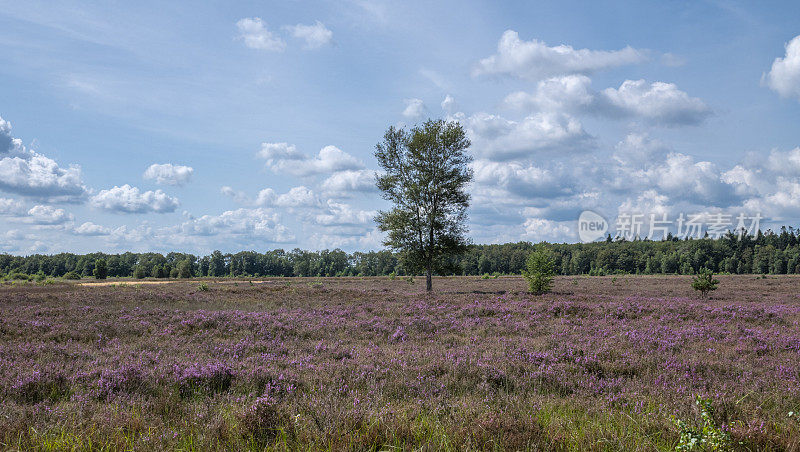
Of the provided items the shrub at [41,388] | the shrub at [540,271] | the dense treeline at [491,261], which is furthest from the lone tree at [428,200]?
the dense treeline at [491,261]

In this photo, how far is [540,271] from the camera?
25016 mm

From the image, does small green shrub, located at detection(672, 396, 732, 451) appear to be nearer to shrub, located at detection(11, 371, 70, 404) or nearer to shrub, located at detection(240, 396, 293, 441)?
shrub, located at detection(240, 396, 293, 441)

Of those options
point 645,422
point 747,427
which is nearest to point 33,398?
point 645,422

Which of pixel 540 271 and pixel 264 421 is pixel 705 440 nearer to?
pixel 264 421

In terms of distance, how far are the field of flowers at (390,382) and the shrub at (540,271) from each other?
1062 centimetres

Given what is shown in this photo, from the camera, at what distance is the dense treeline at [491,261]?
130 m

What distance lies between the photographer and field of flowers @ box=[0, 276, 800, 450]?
3.93 m

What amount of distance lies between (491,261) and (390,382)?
14430 centimetres

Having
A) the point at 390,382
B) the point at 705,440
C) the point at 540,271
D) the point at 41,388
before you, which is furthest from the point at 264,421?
the point at 540,271

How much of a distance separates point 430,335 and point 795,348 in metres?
8.71

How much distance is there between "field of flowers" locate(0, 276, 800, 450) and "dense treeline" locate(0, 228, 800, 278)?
378 feet

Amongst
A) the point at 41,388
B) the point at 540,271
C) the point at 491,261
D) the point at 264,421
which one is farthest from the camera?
the point at 491,261

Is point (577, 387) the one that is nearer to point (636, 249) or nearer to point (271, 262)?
point (271, 262)

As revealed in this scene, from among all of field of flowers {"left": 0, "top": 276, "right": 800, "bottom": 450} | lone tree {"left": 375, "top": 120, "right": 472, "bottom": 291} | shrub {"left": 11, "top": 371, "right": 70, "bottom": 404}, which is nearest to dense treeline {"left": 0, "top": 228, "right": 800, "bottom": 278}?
lone tree {"left": 375, "top": 120, "right": 472, "bottom": 291}
